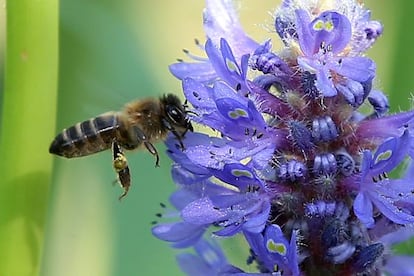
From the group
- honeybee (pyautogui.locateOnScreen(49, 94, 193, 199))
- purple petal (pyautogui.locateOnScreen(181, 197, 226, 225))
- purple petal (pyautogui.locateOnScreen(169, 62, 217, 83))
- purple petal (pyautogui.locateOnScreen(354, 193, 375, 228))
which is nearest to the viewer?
purple petal (pyautogui.locateOnScreen(354, 193, 375, 228))

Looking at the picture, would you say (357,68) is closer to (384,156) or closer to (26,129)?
(384,156)

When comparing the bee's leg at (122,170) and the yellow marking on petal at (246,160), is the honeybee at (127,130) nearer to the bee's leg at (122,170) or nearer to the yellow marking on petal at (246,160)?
the bee's leg at (122,170)

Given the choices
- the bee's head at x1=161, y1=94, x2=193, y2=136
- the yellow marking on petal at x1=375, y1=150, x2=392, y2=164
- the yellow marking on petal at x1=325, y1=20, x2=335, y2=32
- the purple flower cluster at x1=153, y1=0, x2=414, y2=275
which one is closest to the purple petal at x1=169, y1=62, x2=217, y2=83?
the purple flower cluster at x1=153, y1=0, x2=414, y2=275

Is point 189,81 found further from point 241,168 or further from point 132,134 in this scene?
point 132,134

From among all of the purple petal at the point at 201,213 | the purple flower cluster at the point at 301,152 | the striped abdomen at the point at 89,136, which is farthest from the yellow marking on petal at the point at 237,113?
the striped abdomen at the point at 89,136

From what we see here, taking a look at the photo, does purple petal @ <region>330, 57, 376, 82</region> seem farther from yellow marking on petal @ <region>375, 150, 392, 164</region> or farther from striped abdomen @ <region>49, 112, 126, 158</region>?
striped abdomen @ <region>49, 112, 126, 158</region>

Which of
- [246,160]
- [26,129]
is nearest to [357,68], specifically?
[246,160]
